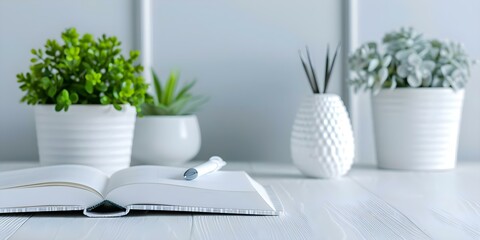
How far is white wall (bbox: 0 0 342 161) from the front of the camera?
1492 mm

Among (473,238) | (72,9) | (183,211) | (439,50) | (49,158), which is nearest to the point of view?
(473,238)

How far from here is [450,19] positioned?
154 centimetres

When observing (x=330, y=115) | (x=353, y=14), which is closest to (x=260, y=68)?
(x=353, y=14)

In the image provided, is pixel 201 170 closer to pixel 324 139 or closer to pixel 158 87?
pixel 324 139

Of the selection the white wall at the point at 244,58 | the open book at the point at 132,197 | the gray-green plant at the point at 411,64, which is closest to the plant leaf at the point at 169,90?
the white wall at the point at 244,58

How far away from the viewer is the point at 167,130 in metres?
1.34

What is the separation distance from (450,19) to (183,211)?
3.02 feet

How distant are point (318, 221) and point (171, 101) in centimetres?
65

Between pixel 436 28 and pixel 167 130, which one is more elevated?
pixel 436 28

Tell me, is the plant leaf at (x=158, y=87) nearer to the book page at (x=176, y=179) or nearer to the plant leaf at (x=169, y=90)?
the plant leaf at (x=169, y=90)

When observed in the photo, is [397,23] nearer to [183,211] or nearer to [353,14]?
[353,14]

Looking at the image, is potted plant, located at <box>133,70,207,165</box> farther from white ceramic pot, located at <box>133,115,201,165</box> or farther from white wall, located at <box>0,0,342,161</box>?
white wall, located at <box>0,0,342,161</box>

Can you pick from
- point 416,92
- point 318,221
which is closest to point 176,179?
point 318,221

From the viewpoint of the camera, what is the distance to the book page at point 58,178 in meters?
0.83
